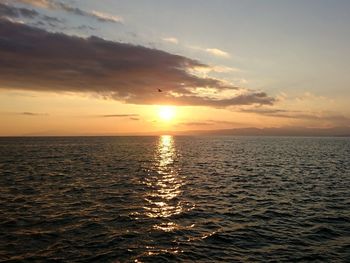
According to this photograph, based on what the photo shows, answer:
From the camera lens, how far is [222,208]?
33.9 metres

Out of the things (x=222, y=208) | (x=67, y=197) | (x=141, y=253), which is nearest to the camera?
(x=141, y=253)

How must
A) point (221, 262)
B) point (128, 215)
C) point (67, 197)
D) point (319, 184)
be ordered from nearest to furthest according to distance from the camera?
point (221, 262) → point (128, 215) → point (67, 197) → point (319, 184)

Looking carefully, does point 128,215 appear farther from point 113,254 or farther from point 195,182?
point 195,182

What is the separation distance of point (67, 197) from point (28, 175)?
74.1 ft

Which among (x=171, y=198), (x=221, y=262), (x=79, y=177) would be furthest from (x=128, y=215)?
(x=79, y=177)

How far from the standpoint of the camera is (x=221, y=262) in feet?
66.7

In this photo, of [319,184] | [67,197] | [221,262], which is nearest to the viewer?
[221,262]

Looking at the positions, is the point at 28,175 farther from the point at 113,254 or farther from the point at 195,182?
the point at 113,254

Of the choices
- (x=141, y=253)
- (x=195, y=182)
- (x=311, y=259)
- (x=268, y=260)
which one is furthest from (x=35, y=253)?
(x=195, y=182)

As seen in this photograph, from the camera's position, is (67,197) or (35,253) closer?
(35,253)

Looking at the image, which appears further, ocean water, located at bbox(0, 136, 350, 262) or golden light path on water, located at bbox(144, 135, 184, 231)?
golden light path on water, located at bbox(144, 135, 184, 231)

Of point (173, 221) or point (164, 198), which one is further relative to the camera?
→ point (164, 198)

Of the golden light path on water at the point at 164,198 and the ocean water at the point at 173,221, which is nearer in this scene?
the ocean water at the point at 173,221

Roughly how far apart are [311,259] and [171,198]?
65.8 feet
